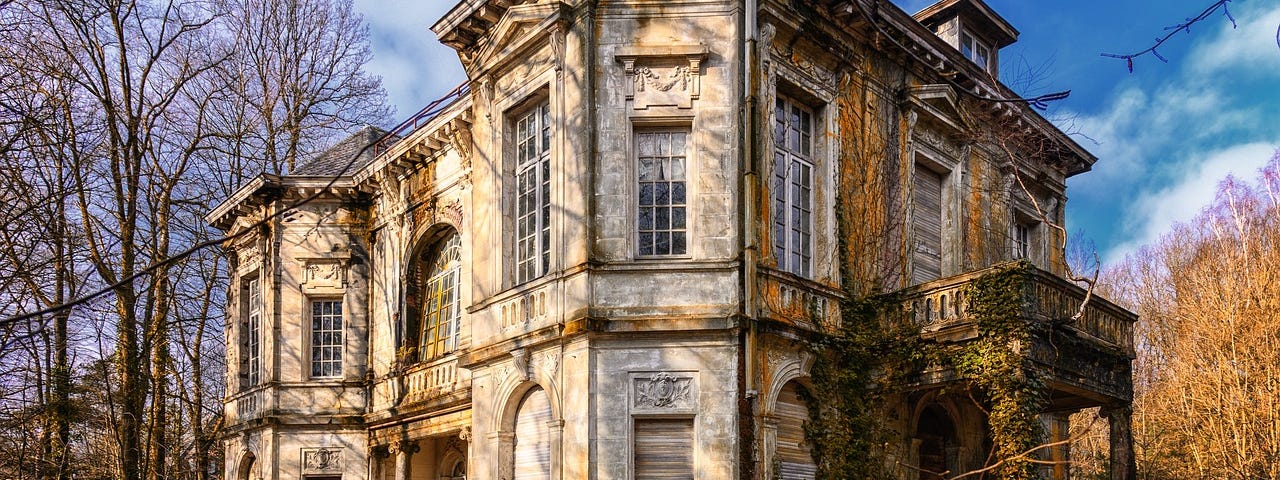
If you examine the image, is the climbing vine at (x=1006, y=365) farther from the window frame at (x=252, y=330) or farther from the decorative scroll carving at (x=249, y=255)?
the decorative scroll carving at (x=249, y=255)

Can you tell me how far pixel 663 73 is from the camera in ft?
46.1

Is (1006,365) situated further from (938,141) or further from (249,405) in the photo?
(249,405)

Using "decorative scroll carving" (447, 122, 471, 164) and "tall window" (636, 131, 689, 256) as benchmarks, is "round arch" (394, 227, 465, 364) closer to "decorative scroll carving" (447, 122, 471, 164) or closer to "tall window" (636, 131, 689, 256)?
"decorative scroll carving" (447, 122, 471, 164)

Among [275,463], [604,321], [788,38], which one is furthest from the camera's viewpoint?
[275,463]

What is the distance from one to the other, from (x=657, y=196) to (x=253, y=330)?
492 inches

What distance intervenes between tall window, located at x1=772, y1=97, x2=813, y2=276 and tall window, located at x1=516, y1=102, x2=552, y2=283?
2.94 meters

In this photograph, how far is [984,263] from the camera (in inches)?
726

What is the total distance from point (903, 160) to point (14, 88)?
38.4 feet

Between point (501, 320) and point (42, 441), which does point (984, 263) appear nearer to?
point (501, 320)

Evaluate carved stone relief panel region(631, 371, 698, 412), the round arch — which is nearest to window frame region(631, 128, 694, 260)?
carved stone relief panel region(631, 371, 698, 412)

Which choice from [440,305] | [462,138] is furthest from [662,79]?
[440,305]

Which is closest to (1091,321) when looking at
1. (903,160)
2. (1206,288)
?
(903,160)

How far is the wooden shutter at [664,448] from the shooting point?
43.6ft

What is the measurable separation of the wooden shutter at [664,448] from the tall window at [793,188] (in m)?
2.53
